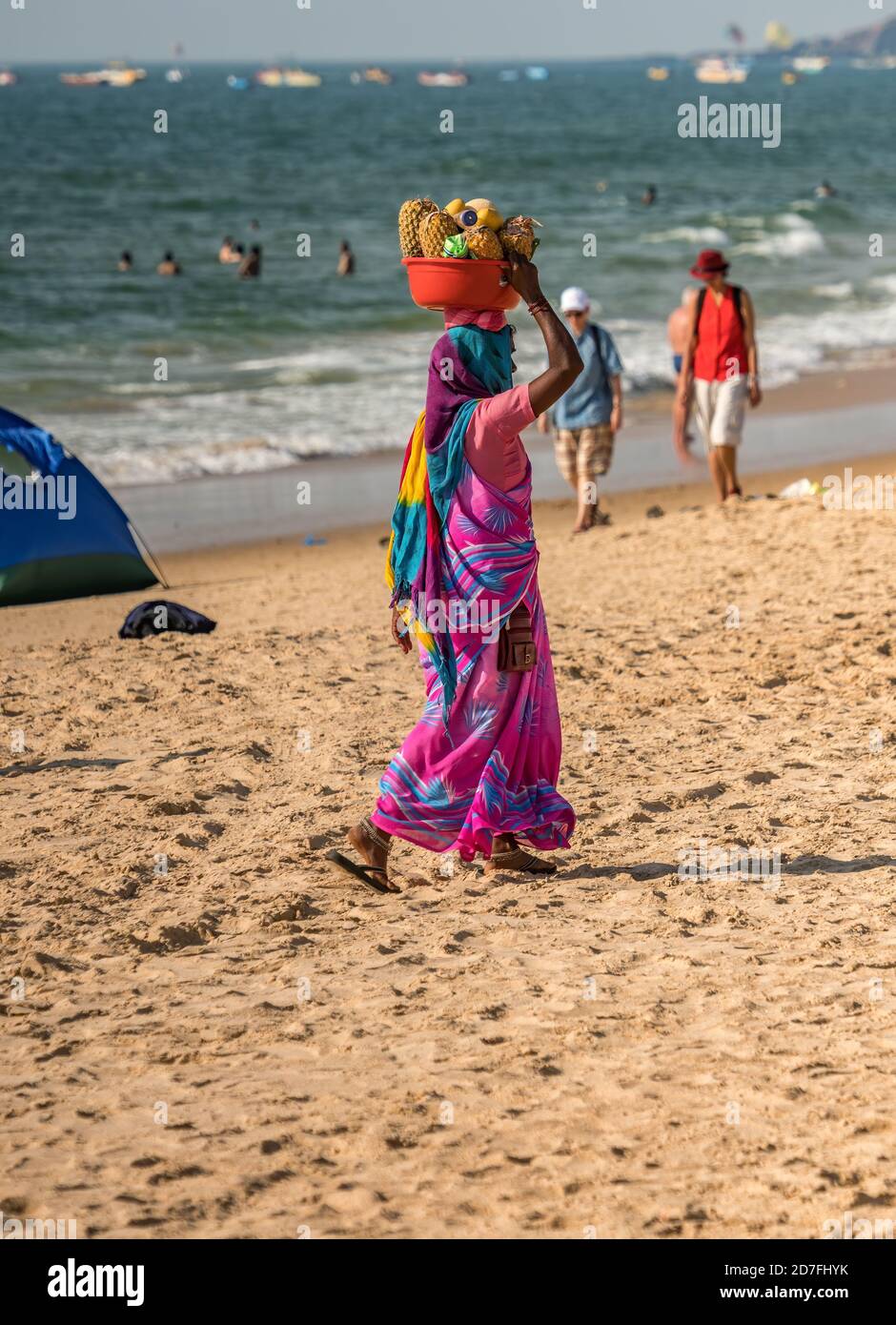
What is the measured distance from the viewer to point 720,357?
29.8ft

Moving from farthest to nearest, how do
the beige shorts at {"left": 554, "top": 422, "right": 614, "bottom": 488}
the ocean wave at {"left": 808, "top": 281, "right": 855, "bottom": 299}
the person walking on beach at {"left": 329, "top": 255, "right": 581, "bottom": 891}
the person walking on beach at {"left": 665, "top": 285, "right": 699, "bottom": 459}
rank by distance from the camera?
the ocean wave at {"left": 808, "top": 281, "right": 855, "bottom": 299} → the beige shorts at {"left": 554, "top": 422, "right": 614, "bottom": 488} → the person walking on beach at {"left": 665, "top": 285, "right": 699, "bottom": 459} → the person walking on beach at {"left": 329, "top": 255, "right": 581, "bottom": 891}

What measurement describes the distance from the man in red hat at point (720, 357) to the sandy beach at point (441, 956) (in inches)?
82.3

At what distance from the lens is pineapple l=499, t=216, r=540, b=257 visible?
426cm

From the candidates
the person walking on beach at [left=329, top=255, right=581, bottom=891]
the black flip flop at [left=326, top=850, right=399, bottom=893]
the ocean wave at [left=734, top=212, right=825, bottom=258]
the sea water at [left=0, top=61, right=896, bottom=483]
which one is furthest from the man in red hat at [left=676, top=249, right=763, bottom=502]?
the ocean wave at [left=734, top=212, right=825, bottom=258]

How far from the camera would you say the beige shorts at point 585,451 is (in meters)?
9.55

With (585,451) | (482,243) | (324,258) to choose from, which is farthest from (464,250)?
(324,258)

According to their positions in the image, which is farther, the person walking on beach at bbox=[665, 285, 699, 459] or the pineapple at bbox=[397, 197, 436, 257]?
the person walking on beach at bbox=[665, 285, 699, 459]

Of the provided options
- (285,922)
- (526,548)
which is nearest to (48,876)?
(285,922)

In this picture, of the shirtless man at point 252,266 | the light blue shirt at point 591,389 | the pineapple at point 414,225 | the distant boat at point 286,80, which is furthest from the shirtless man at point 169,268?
the distant boat at point 286,80

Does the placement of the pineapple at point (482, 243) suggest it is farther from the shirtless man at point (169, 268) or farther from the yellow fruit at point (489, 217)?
the shirtless man at point (169, 268)

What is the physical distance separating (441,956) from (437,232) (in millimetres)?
1946

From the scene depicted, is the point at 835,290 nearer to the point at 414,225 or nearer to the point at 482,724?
the point at 414,225

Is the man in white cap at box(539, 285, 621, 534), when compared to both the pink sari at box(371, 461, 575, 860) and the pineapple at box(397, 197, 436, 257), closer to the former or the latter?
the pineapple at box(397, 197, 436, 257)
